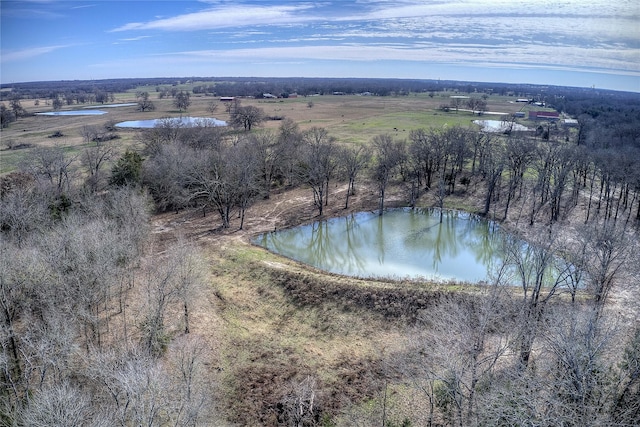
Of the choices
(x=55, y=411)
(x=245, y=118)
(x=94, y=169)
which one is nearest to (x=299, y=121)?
(x=245, y=118)

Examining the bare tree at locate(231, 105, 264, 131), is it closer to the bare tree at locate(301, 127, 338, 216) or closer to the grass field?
the grass field

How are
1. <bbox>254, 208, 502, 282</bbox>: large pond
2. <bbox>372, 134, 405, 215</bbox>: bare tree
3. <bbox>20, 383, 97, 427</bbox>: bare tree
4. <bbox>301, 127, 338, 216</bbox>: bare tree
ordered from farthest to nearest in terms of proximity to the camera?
<bbox>372, 134, 405, 215</bbox>: bare tree, <bbox>301, 127, 338, 216</bbox>: bare tree, <bbox>254, 208, 502, 282</bbox>: large pond, <bbox>20, 383, 97, 427</bbox>: bare tree

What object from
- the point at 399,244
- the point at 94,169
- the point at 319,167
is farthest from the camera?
the point at 94,169

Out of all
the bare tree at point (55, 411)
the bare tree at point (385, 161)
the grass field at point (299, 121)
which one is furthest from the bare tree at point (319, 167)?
the bare tree at point (55, 411)

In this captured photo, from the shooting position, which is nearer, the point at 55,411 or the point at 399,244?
the point at 55,411

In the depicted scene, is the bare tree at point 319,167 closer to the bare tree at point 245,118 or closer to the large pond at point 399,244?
the large pond at point 399,244

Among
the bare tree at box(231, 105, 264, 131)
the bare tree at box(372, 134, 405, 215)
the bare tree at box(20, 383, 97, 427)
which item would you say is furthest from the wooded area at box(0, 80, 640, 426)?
the bare tree at box(231, 105, 264, 131)

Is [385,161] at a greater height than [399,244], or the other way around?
[385,161]

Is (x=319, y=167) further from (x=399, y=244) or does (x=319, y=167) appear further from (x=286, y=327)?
(x=286, y=327)

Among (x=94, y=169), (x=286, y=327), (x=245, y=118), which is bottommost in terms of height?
(x=286, y=327)
